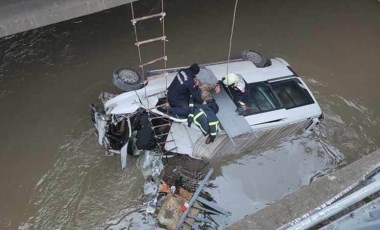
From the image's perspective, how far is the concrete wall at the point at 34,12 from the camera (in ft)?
26.1

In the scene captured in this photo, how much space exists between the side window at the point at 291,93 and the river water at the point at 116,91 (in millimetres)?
1199

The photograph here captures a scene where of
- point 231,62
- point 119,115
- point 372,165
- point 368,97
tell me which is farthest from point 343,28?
point 119,115

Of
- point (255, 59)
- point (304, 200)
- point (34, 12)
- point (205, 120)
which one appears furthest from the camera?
point (255, 59)

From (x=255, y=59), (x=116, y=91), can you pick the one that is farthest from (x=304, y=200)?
(x=116, y=91)

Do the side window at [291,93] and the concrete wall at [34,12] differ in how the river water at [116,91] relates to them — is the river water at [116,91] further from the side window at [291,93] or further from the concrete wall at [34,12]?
the concrete wall at [34,12]

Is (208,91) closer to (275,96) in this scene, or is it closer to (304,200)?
(275,96)

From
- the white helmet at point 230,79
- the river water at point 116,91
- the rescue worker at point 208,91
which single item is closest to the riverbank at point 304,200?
the river water at point 116,91

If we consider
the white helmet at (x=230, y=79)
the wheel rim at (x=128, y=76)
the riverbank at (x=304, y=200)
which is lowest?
the riverbank at (x=304, y=200)

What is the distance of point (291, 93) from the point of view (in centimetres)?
852

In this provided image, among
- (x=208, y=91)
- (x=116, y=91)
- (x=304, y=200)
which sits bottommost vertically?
(x=116, y=91)

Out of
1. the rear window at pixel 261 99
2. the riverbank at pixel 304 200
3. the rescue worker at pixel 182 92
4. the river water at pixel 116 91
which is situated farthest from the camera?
the rear window at pixel 261 99

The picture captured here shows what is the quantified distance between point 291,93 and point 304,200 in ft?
10.3

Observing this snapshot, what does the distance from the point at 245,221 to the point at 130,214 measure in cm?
280

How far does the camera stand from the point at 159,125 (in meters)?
7.83
